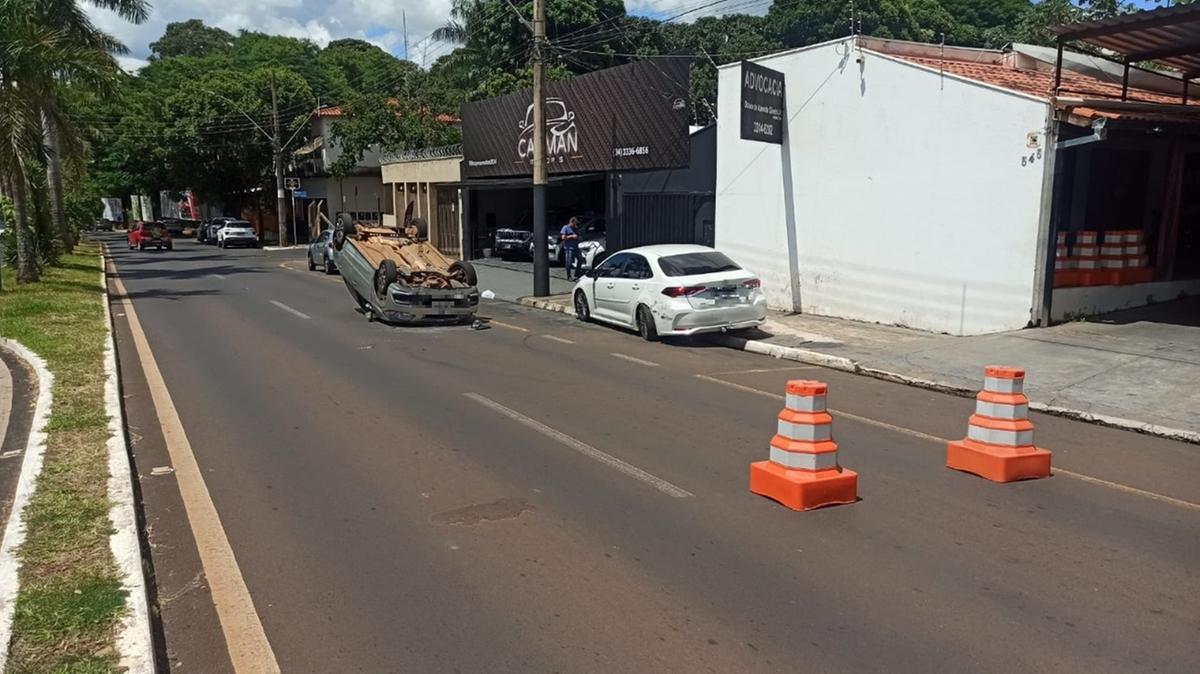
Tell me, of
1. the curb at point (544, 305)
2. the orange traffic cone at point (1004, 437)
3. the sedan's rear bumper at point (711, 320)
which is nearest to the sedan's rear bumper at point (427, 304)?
the curb at point (544, 305)

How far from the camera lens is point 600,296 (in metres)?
16.4

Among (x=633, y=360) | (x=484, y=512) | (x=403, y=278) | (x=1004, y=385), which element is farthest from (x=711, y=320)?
(x=484, y=512)

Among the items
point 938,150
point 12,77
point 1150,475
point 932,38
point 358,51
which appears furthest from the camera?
point 358,51

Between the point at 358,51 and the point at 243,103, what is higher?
the point at 358,51

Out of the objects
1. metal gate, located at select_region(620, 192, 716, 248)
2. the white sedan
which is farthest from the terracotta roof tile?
metal gate, located at select_region(620, 192, 716, 248)

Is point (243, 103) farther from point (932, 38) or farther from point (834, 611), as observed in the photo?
point (834, 611)

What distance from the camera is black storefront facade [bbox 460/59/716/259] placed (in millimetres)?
20891

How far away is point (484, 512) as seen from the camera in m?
5.96

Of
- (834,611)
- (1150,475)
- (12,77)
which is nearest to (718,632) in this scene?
(834,611)

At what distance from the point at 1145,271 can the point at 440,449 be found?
13222 millimetres

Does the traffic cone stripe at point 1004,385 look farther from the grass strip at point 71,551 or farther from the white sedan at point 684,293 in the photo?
the white sedan at point 684,293

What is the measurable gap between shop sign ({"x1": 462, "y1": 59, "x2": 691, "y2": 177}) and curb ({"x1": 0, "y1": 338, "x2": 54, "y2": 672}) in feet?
46.4

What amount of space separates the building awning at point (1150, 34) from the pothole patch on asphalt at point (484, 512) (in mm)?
10478

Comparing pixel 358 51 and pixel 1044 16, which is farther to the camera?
pixel 358 51
